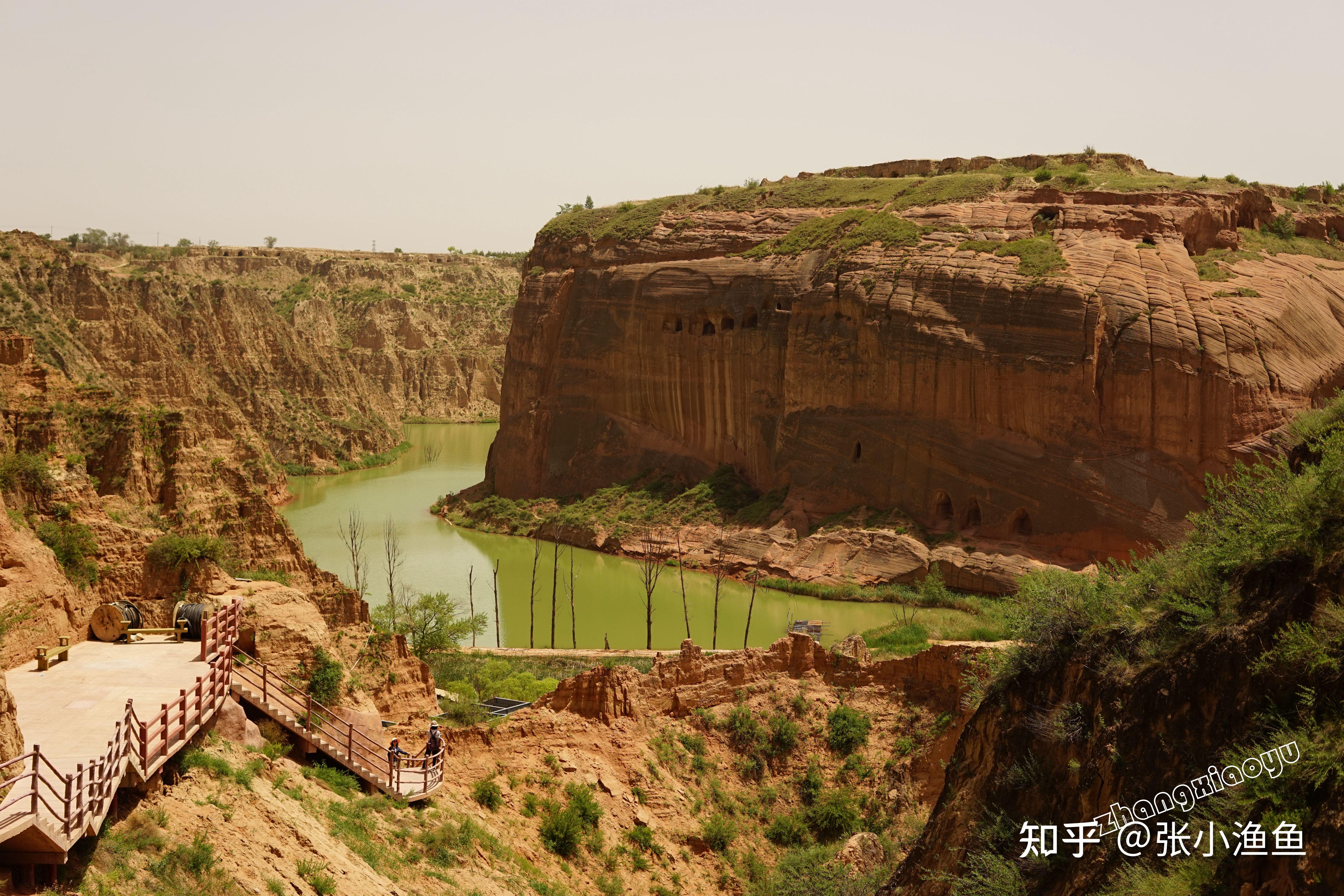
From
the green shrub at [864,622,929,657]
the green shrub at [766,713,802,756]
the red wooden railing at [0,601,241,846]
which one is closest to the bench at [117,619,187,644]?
the red wooden railing at [0,601,241,846]

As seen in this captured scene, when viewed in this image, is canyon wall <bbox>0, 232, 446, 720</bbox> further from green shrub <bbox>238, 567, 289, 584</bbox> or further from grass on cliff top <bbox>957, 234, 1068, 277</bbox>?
grass on cliff top <bbox>957, 234, 1068, 277</bbox>

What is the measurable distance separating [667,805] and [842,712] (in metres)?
5.35

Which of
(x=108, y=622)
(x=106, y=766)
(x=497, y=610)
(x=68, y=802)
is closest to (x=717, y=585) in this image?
(x=497, y=610)

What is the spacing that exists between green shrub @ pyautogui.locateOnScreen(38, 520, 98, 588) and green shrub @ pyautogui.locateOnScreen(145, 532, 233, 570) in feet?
2.84

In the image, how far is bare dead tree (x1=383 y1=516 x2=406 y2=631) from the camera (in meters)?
40.1

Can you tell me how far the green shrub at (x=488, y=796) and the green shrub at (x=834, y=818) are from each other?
281 inches

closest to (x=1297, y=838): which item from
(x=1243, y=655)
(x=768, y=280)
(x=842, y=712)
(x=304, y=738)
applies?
(x=1243, y=655)

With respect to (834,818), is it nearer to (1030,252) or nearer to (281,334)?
(1030,252)

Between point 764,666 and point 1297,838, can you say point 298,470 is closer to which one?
point 764,666

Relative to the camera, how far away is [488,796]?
21281 mm

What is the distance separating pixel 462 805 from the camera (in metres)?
20.6

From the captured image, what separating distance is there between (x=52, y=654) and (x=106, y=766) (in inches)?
212

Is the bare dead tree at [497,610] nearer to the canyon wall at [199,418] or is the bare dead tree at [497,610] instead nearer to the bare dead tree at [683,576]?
the bare dead tree at [683,576]

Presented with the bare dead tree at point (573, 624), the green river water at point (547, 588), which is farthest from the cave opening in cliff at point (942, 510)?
the bare dead tree at point (573, 624)
